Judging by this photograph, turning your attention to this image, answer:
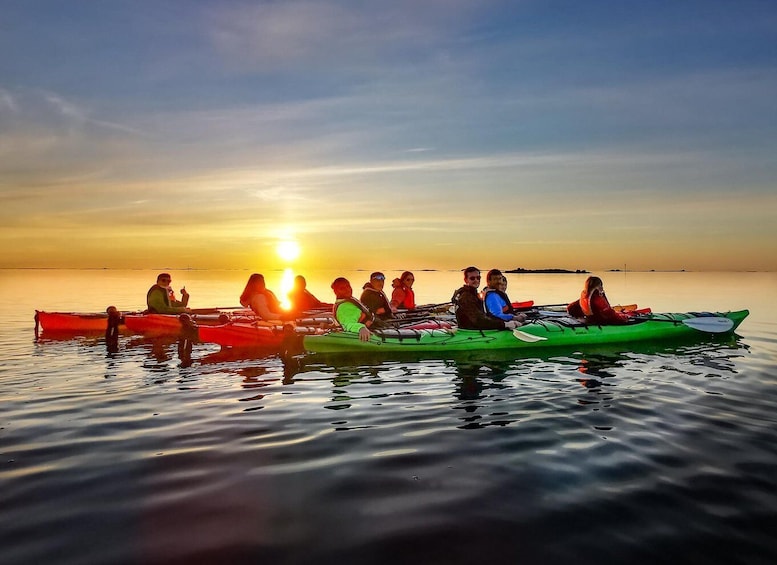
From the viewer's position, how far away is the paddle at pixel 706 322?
17125 millimetres

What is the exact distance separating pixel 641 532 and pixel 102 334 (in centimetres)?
1992

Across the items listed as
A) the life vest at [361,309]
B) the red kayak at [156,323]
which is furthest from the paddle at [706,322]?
the red kayak at [156,323]

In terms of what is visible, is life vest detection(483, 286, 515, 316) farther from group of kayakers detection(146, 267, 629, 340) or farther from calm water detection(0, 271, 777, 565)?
calm water detection(0, 271, 777, 565)

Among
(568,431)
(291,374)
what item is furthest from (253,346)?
(568,431)

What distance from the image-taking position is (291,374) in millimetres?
12219

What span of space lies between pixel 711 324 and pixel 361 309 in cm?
1199

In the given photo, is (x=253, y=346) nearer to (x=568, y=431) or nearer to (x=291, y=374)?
(x=291, y=374)

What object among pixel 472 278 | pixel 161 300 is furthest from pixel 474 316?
pixel 161 300

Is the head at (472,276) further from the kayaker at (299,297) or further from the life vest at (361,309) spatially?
the kayaker at (299,297)

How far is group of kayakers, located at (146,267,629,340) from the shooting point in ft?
47.2

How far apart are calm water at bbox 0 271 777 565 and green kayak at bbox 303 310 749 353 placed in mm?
2492

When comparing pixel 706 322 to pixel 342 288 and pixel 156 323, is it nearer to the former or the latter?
pixel 342 288

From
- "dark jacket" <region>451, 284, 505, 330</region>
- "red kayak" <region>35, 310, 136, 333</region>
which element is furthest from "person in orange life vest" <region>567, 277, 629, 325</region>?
"red kayak" <region>35, 310, 136, 333</region>

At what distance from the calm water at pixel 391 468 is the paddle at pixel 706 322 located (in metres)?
5.66
